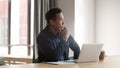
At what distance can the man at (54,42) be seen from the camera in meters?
2.50

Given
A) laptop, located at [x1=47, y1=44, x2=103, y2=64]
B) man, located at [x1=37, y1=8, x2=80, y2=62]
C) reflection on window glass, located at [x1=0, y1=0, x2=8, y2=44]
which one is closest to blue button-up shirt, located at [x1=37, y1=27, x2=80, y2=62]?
man, located at [x1=37, y1=8, x2=80, y2=62]

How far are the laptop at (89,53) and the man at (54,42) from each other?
1.02ft

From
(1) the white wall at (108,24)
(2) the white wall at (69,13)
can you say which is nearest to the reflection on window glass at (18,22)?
(2) the white wall at (69,13)

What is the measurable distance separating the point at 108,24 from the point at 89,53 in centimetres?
261

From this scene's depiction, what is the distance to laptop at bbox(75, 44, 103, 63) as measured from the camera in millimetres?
2258

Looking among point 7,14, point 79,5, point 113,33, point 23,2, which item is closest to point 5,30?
point 7,14

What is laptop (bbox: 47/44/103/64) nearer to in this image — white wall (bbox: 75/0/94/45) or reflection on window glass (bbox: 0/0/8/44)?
white wall (bbox: 75/0/94/45)

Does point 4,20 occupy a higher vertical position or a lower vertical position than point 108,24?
higher

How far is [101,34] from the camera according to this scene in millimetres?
4906

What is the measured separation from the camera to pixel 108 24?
15.8 feet

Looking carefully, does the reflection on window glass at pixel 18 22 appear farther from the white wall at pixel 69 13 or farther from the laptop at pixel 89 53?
the laptop at pixel 89 53

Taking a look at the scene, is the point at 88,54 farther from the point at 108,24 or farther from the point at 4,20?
the point at 4,20

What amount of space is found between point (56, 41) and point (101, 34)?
2402 millimetres

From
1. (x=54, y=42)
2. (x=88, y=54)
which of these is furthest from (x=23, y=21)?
(x=88, y=54)
